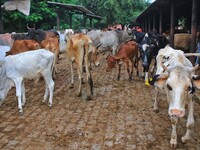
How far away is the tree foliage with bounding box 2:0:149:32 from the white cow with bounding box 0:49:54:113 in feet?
51.6

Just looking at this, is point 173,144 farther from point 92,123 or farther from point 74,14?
point 74,14

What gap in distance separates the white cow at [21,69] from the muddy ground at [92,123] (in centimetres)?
57

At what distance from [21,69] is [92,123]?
229 centimetres

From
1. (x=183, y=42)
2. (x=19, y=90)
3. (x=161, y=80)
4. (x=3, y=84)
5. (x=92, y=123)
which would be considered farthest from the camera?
(x=183, y=42)

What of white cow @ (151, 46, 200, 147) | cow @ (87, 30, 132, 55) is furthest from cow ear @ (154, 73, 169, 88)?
cow @ (87, 30, 132, 55)

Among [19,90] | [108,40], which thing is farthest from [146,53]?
[108,40]

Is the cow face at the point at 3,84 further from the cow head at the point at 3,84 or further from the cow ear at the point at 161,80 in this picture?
the cow ear at the point at 161,80

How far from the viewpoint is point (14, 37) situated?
44.9ft

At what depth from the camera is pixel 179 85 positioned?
4.72 meters

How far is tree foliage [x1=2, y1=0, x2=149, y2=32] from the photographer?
23.3 m

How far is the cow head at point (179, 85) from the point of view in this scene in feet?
15.2

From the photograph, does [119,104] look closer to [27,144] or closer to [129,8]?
[27,144]

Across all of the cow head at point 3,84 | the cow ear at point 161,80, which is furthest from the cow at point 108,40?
the cow ear at point 161,80

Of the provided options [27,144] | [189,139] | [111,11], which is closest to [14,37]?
[27,144]
